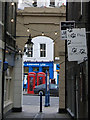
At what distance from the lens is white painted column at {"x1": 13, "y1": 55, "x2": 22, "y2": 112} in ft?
53.2

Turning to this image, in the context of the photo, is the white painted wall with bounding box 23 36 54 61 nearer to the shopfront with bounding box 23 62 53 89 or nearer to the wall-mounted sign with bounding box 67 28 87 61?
the shopfront with bounding box 23 62 53 89

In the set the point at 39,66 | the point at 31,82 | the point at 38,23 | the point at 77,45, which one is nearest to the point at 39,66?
the point at 39,66

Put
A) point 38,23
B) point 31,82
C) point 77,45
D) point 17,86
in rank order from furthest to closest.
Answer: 1. point 31,82
2. point 38,23
3. point 17,86
4. point 77,45

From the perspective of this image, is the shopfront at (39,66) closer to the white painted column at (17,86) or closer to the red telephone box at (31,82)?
the red telephone box at (31,82)

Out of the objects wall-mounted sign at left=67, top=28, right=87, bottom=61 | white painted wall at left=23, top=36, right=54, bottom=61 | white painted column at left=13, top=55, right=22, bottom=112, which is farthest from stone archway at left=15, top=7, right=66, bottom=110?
white painted wall at left=23, top=36, right=54, bottom=61

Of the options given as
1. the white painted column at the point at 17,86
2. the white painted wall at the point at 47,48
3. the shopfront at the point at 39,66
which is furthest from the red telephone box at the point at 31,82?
the white painted column at the point at 17,86

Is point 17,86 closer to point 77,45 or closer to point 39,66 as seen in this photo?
point 77,45

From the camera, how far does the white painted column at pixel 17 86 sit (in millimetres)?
16219

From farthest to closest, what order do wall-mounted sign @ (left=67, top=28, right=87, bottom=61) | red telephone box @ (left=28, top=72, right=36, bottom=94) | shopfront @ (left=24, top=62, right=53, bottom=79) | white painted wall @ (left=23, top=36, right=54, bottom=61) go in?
shopfront @ (left=24, top=62, right=53, bottom=79) < white painted wall @ (left=23, top=36, right=54, bottom=61) < red telephone box @ (left=28, top=72, right=36, bottom=94) < wall-mounted sign @ (left=67, top=28, right=87, bottom=61)

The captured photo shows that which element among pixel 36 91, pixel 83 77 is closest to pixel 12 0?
pixel 83 77

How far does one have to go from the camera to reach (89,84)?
8398 mm

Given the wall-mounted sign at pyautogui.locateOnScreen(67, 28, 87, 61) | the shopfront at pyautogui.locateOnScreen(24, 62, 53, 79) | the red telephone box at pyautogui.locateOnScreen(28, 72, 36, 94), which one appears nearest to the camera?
the wall-mounted sign at pyautogui.locateOnScreen(67, 28, 87, 61)

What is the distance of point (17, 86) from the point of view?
16344 millimetres

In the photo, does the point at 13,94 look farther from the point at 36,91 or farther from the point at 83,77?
the point at 36,91
